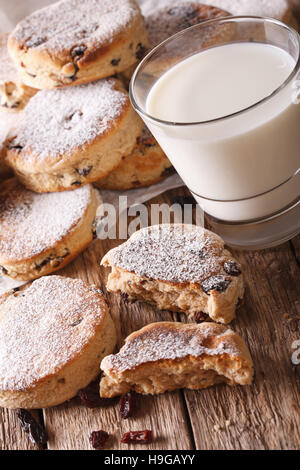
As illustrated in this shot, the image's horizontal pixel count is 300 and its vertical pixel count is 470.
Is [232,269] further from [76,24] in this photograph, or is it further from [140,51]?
[76,24]

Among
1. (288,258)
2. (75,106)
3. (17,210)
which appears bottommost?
(288,258)

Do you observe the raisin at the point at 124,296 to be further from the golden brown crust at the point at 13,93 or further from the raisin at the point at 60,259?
the golden brown crust at the point at 13,93

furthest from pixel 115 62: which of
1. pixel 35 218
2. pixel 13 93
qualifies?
pixel 35 218

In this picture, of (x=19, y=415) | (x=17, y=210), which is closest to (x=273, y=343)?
(x=19, y=415)

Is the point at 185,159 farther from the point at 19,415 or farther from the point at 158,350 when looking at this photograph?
the point at 19,415

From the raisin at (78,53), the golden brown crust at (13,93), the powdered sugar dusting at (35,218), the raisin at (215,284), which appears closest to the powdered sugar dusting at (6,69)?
the golden brown crust at (13,93)

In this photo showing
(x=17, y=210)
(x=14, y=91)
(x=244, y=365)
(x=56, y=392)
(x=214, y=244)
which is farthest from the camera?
(x=14, y=91)
